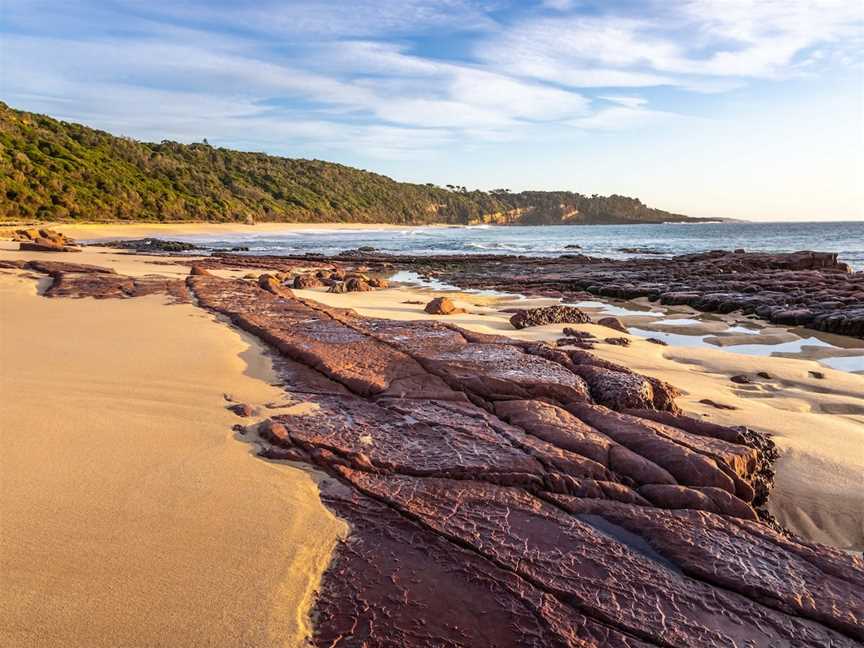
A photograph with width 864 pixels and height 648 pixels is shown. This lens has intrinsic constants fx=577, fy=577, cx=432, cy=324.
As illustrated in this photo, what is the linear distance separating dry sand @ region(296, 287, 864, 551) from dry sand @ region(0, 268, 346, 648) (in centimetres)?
241

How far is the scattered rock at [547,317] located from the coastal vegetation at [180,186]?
34071mm

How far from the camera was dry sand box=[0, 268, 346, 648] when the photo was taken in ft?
5.46

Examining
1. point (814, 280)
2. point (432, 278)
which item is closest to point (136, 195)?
point (432, 278)

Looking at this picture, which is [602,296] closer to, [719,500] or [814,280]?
[814,280]

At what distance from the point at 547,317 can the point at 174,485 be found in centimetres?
640

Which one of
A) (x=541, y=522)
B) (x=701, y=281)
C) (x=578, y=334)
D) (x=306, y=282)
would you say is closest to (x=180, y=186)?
(x=306, y=282)

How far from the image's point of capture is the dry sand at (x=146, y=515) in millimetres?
1664

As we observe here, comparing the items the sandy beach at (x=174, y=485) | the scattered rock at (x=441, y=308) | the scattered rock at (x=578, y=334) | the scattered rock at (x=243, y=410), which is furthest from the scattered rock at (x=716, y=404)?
the scattered rock at (x=441, y=308)

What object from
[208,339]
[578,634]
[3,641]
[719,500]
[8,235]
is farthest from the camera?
[8,235]

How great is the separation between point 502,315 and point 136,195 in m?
45.4

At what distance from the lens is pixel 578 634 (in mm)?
1693

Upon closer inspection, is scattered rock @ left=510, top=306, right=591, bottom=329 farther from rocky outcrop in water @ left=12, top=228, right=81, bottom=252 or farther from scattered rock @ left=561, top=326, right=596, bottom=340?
rocky outcrop in water @ left=12, top=228, right=81, bottom=252

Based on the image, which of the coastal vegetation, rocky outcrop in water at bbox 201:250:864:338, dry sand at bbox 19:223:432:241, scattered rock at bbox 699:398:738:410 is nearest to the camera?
scattered rock at bbox 699:398:738:410

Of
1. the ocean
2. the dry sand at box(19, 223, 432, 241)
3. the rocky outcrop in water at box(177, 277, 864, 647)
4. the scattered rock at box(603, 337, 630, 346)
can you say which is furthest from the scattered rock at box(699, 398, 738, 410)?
the dry sand at box(19, 223, 432, 241)
